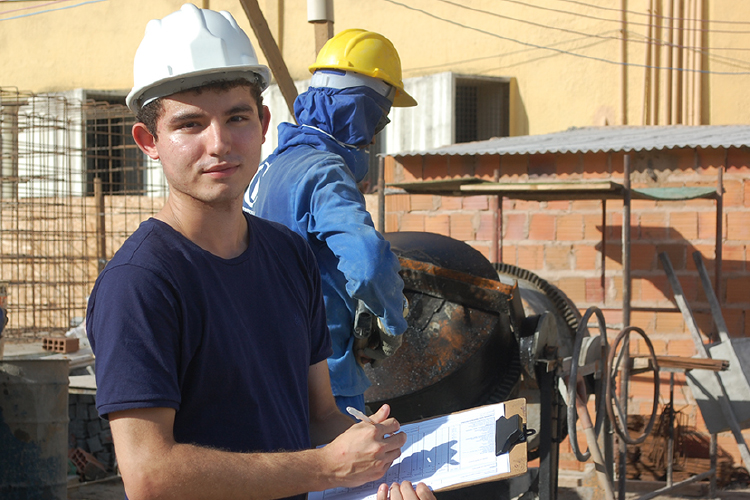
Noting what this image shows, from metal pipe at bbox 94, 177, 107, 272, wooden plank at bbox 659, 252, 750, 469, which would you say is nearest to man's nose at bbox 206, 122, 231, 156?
wooden plank at bbox 659, 252, 750, 469

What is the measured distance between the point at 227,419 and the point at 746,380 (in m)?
5.04

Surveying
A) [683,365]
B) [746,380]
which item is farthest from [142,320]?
[746,380]

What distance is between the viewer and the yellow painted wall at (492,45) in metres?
10.2

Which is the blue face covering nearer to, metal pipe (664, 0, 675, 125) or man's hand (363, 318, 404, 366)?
man's hand (363, 318, 404, 366)

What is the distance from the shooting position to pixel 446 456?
1580 millimetres

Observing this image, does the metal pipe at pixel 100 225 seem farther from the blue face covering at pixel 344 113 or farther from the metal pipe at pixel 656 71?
the blue face covering at pixel 344 113

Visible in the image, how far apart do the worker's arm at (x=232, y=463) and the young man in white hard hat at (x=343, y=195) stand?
951mm

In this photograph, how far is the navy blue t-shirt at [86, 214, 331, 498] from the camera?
4.13ft

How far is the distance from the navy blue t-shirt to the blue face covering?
126cm

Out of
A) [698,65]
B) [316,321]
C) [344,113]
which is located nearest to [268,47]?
[344,113]

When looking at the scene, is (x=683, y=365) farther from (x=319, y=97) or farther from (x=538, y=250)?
(x=319, y=97)

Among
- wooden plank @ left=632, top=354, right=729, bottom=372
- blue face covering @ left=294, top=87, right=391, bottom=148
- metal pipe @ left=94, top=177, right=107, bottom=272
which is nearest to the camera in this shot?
blue face covering @ left=294, top=87, right=391, bottom=148

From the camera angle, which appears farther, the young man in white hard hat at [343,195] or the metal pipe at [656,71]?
the metal pipe at [656,71]

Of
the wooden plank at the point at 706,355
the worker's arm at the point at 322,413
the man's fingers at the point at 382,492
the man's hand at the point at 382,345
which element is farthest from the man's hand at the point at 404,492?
the wooden plank at the point at 706,355
